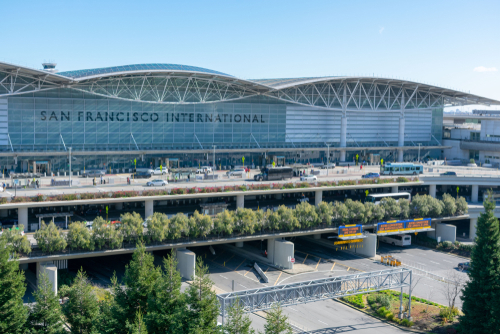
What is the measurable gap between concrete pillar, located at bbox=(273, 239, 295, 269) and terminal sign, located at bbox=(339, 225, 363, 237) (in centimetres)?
755

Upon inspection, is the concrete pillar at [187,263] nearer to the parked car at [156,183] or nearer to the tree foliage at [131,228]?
the tree foliage at [131,228]

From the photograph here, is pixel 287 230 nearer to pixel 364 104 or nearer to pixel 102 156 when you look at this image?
pixel 102 156

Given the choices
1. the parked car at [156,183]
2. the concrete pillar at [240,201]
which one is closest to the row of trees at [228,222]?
the parked car at [156,183]

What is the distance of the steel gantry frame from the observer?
131ft

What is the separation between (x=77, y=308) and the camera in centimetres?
3575

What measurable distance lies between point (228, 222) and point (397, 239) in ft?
84.2

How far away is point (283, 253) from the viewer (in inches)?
2425

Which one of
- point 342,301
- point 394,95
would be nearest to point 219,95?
point 394,95

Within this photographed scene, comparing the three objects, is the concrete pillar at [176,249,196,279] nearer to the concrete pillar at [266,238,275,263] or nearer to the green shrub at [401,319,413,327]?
the concrete pillar at [266,238,275,263]

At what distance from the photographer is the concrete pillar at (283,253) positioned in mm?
61062

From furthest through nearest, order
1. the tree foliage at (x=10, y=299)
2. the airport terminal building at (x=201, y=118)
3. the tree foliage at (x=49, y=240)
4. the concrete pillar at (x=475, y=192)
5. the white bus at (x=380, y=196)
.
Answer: the concrete pillar at (x=475, y=192), the airport terminal building at (x=201, y=118), the white bus at (x=380, y=196), the tree foliage at (x=49, y=240), the tree foliage at (x=10, y=299)

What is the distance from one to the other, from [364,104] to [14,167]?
66.9 metres

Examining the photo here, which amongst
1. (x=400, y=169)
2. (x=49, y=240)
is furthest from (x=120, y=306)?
(x=400, y=169)

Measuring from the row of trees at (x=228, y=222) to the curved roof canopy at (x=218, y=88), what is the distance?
2888 centimetres
